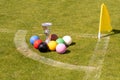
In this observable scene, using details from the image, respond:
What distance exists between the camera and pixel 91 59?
13062 millimetres

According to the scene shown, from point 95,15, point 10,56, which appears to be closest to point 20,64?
point 10,56

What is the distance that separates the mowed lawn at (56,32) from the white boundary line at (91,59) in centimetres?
17

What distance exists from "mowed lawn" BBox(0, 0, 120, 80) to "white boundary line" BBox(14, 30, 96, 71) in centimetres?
19

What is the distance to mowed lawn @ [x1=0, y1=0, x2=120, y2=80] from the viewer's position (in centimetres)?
1200

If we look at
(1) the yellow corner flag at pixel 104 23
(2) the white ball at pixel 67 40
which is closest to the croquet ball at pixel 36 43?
(2) the white ball at pixel 67 40

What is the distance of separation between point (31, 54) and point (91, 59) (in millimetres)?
2592

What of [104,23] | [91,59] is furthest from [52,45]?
[104,23]

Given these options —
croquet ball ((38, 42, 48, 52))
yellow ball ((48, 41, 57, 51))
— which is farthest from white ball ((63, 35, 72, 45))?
croquet ball ((38, 42, 48, 52))

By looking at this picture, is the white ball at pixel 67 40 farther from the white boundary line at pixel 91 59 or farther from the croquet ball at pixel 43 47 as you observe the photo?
the white boundary line at pixel 91 59

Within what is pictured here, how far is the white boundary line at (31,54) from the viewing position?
12422 millimetres

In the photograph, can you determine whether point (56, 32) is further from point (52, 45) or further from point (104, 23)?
point (104, 23)

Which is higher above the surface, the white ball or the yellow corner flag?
the yellow corner flag

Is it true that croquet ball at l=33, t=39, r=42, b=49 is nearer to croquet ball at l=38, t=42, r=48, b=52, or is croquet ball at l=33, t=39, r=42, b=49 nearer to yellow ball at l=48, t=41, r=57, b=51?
croquet ball at l=38, t=42, r=48, b=52

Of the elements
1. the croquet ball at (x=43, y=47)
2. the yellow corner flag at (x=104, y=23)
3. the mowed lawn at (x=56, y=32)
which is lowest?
the mowed lawn at (x=56, y=32)
